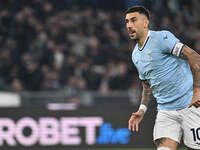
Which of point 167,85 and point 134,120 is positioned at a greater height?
point 167,85

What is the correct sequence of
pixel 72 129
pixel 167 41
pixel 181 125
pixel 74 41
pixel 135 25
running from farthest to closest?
pixel 74 41
pixel 72 129
pixel 181 125
pixel 135 25
pixel 167 41

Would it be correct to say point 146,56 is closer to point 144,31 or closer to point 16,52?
point 144,31

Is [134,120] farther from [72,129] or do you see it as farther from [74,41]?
[74,41]

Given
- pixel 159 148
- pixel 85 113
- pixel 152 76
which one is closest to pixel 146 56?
pixel 152 76

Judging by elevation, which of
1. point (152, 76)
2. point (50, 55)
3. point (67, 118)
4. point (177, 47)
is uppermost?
point (177, 47)

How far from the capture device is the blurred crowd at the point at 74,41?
1291 centimetres

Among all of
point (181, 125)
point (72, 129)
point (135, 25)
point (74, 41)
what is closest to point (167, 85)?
point (181, 125)

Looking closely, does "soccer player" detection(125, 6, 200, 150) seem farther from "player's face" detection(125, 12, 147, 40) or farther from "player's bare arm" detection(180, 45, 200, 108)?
"player's bare arm" detection(180, 45, 200, 108)

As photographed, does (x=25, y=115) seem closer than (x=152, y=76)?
No

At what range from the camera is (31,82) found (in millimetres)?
12797

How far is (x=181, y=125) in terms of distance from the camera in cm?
565

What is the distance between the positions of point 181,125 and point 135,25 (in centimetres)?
122

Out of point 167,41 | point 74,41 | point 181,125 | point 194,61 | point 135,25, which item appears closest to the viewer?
point 194,61

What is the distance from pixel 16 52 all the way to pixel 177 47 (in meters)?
8.84
